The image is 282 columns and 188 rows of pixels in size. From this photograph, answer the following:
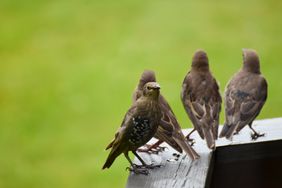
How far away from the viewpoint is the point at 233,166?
174cm

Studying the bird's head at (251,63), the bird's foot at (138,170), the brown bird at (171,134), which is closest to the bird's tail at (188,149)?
the brown bird at (171,134)

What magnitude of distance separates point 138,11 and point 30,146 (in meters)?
0.93

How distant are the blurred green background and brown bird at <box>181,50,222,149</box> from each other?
1504mm

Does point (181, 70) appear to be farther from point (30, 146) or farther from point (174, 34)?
point (30, 146)

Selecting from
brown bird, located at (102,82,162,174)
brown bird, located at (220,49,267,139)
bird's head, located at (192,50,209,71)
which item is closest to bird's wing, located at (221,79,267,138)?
brown bird, located at (220,49,267,139)

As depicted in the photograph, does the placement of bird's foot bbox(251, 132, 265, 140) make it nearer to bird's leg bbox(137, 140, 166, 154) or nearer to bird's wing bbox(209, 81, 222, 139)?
bird's wing bbox(209, 81, 222, 139)

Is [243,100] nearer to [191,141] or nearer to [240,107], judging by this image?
[240,107]

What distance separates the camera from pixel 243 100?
1.79 meters

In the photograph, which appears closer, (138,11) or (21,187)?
(21,187)

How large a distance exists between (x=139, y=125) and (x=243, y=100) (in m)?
0.35

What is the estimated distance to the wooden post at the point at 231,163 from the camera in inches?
63.8

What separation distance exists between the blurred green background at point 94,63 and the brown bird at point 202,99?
1504mm

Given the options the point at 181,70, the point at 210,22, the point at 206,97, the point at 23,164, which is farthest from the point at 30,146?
the point at 206,97

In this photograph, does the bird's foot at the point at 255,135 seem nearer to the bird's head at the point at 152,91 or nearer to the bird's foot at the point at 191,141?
the bird's foot at the point at 191,141
